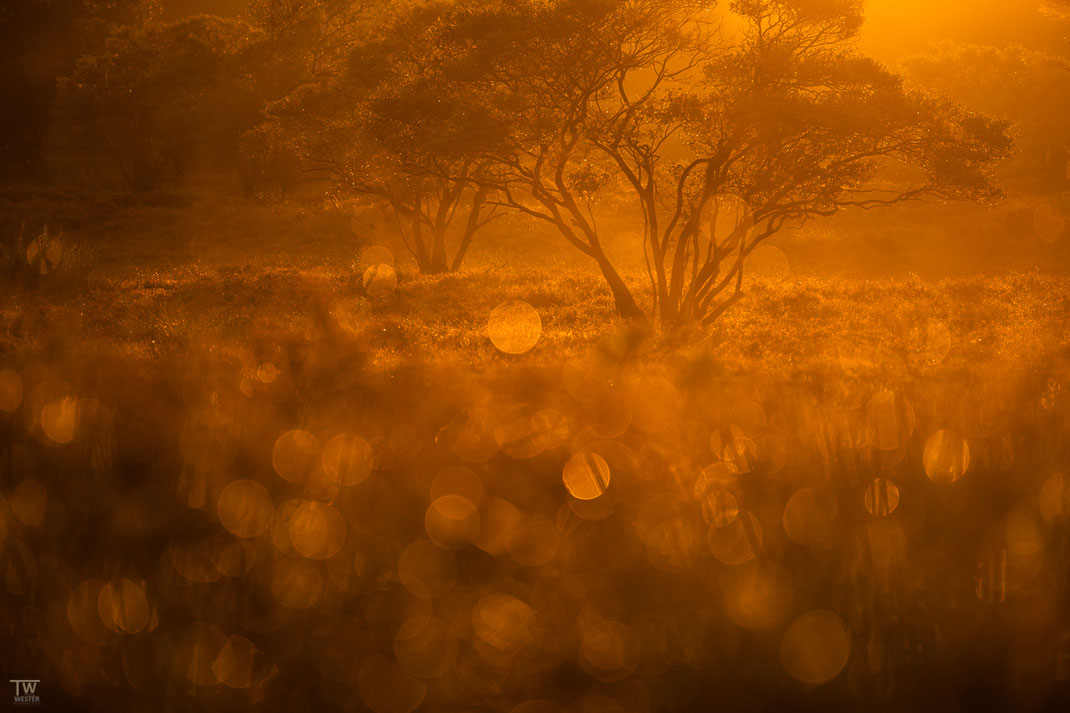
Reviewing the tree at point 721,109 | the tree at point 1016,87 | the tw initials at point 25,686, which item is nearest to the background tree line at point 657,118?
the tree at point 721,109

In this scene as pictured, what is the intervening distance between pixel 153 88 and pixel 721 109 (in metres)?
32.8

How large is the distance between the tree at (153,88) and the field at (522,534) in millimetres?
33780

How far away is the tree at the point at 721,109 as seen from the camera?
16453 mm

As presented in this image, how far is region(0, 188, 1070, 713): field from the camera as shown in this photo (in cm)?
584

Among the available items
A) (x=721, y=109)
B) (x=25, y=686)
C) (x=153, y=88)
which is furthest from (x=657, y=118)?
(x=153, y=88)

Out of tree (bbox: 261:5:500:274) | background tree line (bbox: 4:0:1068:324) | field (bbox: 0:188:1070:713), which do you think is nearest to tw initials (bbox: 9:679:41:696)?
field (bbox: 0:188:1070:713)

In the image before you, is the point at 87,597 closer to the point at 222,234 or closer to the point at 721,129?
the point at 721,129

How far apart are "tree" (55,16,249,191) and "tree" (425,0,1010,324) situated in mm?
23988

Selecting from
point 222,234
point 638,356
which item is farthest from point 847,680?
point 222,234

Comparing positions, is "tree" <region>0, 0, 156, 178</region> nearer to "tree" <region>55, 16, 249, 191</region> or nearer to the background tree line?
"tree" <region>55, 16, 249, 191</region>

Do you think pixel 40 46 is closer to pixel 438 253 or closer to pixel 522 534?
pixel 438 253

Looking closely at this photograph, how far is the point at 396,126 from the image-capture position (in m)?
18.9

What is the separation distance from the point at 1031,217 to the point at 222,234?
32.7 m

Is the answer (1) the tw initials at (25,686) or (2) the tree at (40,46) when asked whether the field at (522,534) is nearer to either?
(1) the tw initials at (25,686)
